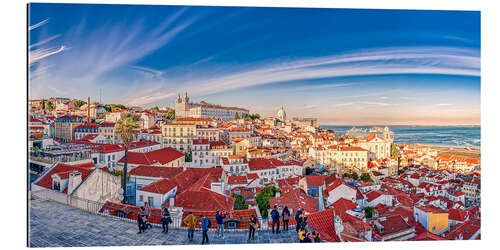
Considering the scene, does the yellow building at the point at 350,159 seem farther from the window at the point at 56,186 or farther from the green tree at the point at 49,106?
the green tree at the point at 49,106

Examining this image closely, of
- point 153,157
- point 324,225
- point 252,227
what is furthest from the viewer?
point 153,157

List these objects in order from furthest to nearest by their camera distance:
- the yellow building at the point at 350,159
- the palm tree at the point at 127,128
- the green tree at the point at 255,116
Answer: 1. the yellow building at the point at 350,159
2. the green tree at the point at 255,116
3. the palm tree at the point at 127,128

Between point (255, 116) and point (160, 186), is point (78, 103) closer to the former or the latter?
point (160, 186)

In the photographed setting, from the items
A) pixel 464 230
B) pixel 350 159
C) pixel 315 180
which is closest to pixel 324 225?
pixel 315 180

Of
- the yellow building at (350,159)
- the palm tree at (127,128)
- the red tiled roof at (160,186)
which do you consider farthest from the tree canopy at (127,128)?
the yellow building at (350,159)

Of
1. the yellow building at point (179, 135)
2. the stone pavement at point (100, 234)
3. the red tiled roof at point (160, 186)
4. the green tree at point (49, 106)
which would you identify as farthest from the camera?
the yellow building at point (179, 135)
